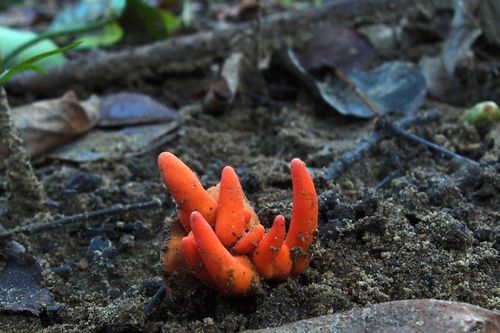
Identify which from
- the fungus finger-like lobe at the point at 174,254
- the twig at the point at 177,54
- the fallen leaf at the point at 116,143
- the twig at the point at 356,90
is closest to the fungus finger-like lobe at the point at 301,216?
the fungus finger-like lobe at the point at 174,254

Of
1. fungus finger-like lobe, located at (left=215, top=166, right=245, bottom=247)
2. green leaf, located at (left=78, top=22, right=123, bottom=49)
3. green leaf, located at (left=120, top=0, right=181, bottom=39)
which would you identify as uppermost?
green leaf, located at (left=120, top=0, right=181, bottom=39)

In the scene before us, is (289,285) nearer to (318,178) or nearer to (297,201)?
(297,201)

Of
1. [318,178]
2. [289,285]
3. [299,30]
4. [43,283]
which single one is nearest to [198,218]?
[289,285]

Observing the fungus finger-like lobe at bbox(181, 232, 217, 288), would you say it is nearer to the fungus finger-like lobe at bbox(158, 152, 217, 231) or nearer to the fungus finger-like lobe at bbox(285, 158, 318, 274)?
the fungus finger-like lobe at bbox(158, 152, 217, 231)

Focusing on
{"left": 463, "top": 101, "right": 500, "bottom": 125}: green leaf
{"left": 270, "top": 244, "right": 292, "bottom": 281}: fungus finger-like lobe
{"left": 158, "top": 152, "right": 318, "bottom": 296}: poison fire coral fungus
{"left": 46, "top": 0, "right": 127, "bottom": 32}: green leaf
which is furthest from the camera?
{"left": 46, "top": 0, "right": 127, "bottom": 32}: green leaf

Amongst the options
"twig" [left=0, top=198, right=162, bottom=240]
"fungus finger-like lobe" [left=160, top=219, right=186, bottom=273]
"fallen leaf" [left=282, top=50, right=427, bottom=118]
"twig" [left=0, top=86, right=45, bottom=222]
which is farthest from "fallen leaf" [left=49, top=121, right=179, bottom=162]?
"fungus finger-like lobe" [left=160, top=219, right=186, bottom=273]

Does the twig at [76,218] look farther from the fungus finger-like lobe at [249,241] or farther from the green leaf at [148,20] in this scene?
the green leaf at [148,20]

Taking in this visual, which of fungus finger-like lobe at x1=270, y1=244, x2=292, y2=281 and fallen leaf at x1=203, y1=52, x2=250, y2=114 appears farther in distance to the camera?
fallen leaf at x1=203, y1=52, x2=250, y2=114
